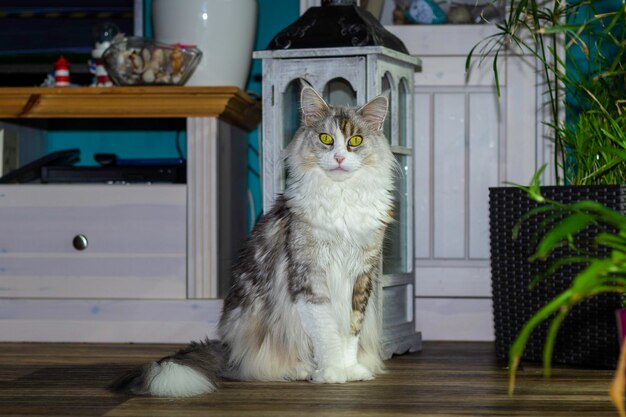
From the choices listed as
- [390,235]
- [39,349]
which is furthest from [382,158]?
[39,349]

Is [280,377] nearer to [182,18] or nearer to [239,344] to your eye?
[239,344]

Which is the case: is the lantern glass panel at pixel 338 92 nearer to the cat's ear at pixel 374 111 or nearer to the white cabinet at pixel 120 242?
the white cabinet at pixel 120 242

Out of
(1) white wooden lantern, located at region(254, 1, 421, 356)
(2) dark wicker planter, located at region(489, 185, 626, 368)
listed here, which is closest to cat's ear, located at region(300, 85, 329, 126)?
(1) white wooden lantern, located at region(254, 1, 421, 356)

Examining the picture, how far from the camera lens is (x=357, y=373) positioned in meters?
2.30

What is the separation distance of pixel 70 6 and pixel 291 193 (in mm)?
1612

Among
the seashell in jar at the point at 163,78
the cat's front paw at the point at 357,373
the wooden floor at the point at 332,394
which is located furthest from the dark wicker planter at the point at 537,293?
the seashell in jar at the point at 163,78

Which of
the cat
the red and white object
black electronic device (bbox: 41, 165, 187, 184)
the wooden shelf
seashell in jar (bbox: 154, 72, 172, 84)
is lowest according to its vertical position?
the cat

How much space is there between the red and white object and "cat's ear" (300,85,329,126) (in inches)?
46.4

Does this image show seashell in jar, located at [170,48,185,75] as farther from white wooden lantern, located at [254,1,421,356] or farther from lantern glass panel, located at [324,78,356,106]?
lantern glass panel, located at [324,78,356,106]

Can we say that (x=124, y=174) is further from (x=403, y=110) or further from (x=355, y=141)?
(x=355, y=141)

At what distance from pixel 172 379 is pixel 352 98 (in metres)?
1.26

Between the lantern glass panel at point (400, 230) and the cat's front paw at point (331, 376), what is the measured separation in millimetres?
728

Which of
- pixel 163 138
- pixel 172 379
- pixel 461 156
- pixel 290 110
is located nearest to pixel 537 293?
pixel 461 156

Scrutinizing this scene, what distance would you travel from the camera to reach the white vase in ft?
10.8
